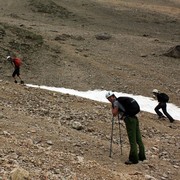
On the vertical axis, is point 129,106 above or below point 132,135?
above

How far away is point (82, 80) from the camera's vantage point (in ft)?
88.0

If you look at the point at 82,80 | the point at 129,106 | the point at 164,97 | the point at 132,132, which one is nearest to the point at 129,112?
the point at 129,106

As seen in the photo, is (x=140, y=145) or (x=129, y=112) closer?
(x=129, y=112)

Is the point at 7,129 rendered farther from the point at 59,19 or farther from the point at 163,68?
the point at 59,19

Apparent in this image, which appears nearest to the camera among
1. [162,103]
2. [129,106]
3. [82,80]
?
[129,106]

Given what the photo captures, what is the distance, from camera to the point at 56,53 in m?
30.9

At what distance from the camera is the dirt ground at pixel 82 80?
10750 mm

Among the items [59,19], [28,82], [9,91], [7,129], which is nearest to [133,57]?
[28,82]

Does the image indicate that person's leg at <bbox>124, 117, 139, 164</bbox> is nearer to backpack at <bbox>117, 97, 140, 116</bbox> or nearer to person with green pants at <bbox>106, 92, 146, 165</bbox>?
person with green pants at <bbox>106, 92, 146, 165</bbox>

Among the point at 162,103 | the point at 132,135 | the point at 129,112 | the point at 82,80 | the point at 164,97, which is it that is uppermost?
the point at 129,112

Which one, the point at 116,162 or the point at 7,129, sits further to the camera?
the point at 7,129

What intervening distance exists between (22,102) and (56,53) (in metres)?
14.7

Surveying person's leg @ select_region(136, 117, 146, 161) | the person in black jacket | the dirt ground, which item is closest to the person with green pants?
person's leg @ select_region(136, 117, 146, 161)

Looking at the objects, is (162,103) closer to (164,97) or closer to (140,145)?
(164,97)
